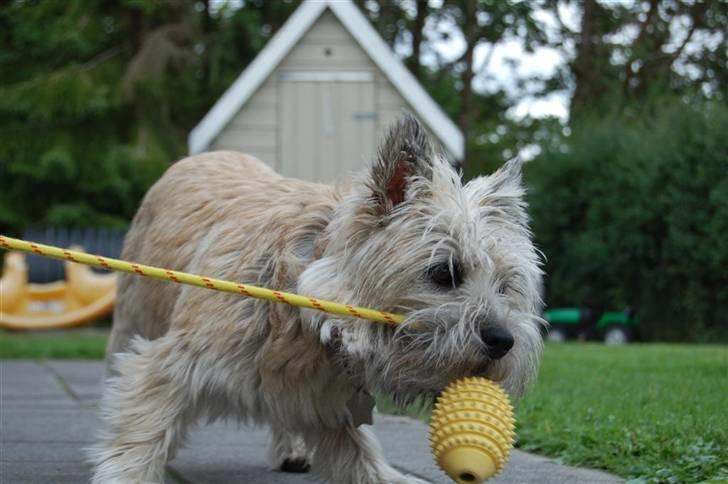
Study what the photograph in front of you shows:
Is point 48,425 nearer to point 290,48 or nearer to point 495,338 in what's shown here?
point 495,338

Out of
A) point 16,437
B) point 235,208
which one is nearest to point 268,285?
point 235,208

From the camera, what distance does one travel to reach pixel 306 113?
54.1 ft

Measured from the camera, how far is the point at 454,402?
142 inches

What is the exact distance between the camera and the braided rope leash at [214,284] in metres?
3.79

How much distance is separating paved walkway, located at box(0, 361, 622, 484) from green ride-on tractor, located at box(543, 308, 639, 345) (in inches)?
482

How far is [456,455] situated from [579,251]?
16.5m

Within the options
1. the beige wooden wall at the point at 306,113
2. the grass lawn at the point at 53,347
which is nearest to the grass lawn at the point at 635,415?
the grass lawn at the point at 53,347

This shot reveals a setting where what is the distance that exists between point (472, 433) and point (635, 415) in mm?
2787

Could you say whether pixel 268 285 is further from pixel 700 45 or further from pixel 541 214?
pixel 700 45

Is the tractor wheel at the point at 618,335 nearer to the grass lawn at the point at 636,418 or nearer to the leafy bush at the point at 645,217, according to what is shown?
the leafy bush at the point at 645,217

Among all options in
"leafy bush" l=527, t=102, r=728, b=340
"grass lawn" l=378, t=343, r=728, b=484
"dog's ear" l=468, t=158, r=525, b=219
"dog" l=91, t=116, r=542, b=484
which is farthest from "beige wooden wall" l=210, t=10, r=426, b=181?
"dog's ear" l=468, t=158, r=525, b=219

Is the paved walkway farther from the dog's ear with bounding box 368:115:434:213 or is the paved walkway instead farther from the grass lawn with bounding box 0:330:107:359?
the grass lawn with bounding box 0:330:107:359

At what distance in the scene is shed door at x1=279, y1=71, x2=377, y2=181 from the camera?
16375mm

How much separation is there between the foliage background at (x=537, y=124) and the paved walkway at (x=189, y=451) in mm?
11216
